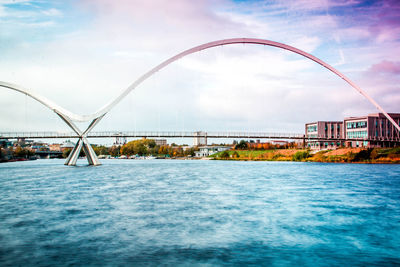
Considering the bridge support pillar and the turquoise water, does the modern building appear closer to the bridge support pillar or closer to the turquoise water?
the bridge support pillar

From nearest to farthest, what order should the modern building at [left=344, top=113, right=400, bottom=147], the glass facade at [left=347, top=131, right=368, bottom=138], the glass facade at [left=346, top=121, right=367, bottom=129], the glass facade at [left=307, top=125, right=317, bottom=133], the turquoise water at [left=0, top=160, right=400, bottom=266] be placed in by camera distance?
1. the turquoise water at [left=0, top=160, right=400, bottom=266]
2. the modern building at [left=344, top=113, right=400, bottom=147]
3. the glass facade at [left=347, top=131, right=368, bottom=138]
4. the glass facade at [left=346, top=121, right=367, bottom=129]
5. the glass facade at [left=307, top=125, right=317, bottom=133]

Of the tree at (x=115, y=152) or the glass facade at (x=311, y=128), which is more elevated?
the glass facade at (x=311, y=128)

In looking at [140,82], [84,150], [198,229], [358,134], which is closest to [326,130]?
[358,134]

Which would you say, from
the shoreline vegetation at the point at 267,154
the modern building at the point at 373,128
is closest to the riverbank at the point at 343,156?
the shoreline vegetation at the point at 267,154

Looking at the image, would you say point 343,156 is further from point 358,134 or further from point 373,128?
point 358,134

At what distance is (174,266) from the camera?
25.8ft

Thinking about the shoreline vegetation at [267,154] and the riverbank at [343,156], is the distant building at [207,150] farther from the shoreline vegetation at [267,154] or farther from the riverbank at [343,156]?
the riverbank at [343,156]

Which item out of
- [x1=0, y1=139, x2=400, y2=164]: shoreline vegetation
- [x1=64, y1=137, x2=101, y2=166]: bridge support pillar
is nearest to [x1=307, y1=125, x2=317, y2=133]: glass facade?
[x1=0, y1=139, x2=400, y2=164]: shoreline vegetation

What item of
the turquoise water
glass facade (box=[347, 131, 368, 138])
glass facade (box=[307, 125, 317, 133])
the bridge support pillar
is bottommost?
the turquoise water

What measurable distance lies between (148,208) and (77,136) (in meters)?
40.1

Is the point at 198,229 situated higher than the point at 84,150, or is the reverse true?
the point at 84,150

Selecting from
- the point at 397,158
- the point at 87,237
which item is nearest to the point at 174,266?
the point at 87,237

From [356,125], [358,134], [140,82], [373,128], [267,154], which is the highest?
[140,82]

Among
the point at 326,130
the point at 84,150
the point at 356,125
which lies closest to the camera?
the point at 84,150
